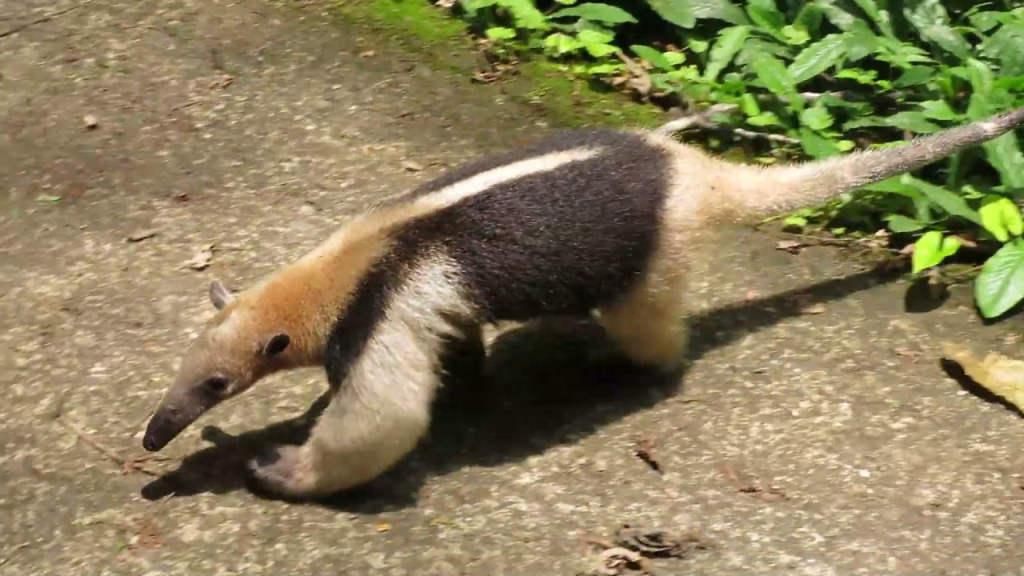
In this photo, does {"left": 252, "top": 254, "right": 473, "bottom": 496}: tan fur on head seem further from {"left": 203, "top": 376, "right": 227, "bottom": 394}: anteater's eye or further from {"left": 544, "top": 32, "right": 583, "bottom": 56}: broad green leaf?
{"left": 544, "top": 32, "right": 583, "bottom": 56}: broad green leaf

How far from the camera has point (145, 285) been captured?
189 inches

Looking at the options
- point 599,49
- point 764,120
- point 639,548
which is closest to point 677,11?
point 599,49

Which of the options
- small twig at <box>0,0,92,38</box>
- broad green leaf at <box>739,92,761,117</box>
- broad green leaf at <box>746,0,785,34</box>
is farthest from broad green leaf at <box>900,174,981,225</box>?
small twig at <box>0,0,92,38</box>

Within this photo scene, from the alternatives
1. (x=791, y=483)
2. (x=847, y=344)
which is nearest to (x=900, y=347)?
(x=847, y=344)

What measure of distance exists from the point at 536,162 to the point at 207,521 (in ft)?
5.47

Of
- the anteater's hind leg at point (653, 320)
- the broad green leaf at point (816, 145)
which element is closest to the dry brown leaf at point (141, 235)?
the anteater's hind leg at point (653, 320)

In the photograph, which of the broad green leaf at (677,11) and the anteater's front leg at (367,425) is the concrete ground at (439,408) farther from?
the broad green leaf at (677,11)

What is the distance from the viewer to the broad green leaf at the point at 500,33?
6.40 m

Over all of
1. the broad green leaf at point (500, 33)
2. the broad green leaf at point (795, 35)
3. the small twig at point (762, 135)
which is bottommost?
the small twig at point (762, 135)

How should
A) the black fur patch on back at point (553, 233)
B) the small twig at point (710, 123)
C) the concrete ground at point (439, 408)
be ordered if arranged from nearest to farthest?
the concrete ground at point (439, 408)
the black fur patch on back at point (553, 233)
the small twig at point (710, 123)

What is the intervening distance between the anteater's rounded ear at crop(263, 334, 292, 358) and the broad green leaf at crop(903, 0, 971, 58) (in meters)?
3.84

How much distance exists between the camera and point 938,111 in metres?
5.22

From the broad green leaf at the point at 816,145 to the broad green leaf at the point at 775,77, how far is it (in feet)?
0.80

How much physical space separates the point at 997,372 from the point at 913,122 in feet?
4.75
